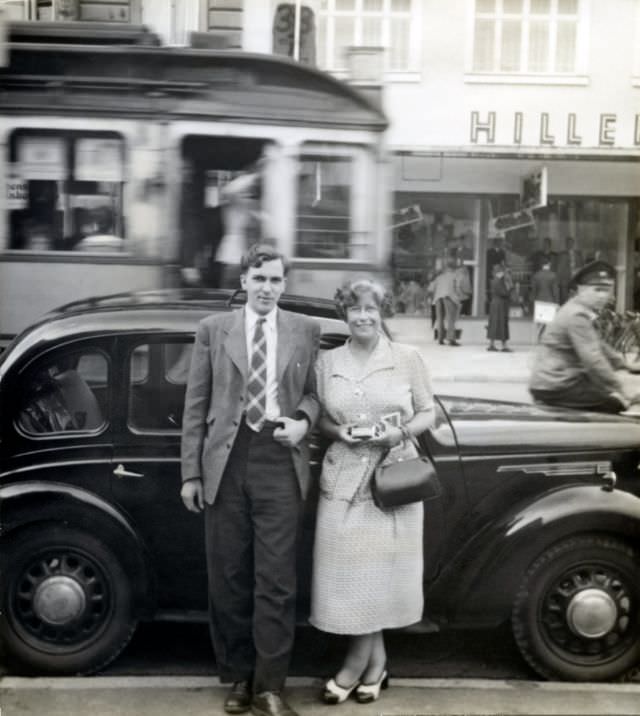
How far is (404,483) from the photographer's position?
305cm

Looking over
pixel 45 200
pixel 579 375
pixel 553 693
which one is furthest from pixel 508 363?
pixel 45 200

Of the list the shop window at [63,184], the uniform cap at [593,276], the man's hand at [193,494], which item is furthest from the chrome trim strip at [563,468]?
the shop window at [63,184]

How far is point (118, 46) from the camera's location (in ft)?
11.2

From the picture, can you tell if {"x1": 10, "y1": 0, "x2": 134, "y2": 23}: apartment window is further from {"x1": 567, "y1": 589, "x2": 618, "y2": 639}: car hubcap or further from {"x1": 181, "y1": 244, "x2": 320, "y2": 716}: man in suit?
{"x1": 567, "y1": 589, "x2": 618, "y2": 639}: car hubcap

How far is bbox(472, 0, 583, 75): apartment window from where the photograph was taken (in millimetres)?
3566

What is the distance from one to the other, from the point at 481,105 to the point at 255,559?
209 centimetres

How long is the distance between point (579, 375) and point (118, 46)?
2398 mm

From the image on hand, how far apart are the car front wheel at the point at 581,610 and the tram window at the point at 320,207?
1547 mm

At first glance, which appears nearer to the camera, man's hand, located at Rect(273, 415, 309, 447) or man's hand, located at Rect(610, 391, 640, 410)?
man's hand, located at Rect(273, 415, 309, 447)

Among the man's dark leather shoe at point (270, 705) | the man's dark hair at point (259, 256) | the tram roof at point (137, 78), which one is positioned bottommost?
the man's dark leather shoe at point (270, 705)

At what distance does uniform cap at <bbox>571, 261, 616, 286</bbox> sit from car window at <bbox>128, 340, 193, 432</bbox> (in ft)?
5.55

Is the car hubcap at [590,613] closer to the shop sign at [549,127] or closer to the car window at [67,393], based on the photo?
the shop sign at [549,127]

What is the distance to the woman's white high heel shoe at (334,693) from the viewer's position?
3.24m

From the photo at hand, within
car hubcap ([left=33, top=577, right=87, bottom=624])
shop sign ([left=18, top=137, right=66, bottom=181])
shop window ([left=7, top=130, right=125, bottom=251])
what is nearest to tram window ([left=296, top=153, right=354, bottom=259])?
shop window ([left=7, top=130, right=125, bottom=251])
